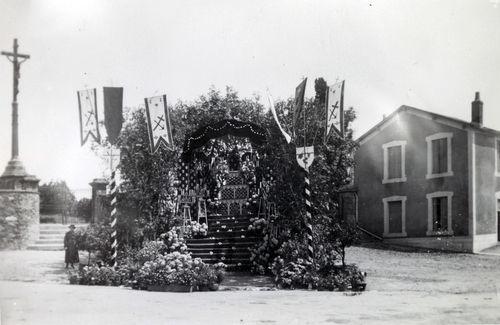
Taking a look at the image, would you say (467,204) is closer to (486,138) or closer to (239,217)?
(486,138)

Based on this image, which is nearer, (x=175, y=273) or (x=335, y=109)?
(x=175, y=273)

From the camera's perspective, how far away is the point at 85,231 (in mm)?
16312

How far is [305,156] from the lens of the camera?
518 inches

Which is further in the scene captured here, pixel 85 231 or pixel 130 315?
pixel 85 231

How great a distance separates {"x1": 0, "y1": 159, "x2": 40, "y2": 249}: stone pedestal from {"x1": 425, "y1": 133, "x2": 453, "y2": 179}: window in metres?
13.1

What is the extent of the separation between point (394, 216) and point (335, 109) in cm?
940

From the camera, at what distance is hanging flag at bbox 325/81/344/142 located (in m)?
12.8

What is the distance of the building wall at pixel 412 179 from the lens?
60.2ft

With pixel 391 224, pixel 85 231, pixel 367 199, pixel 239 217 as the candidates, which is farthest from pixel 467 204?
pixel 85 231

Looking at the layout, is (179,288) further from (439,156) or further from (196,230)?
(439,156)

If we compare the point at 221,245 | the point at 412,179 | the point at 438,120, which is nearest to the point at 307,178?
the point at 221,245

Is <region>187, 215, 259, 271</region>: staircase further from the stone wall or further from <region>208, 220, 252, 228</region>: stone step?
the stone wall

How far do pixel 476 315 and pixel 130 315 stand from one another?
533 cm

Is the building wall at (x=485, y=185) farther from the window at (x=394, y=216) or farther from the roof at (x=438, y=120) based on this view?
the window at (x=394, y=216)
